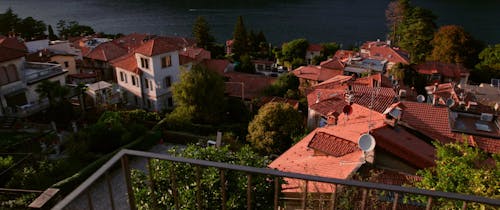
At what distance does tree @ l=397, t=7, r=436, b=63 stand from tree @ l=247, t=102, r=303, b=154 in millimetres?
27047

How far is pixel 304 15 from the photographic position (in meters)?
71.8

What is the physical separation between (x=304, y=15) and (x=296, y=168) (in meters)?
65.4

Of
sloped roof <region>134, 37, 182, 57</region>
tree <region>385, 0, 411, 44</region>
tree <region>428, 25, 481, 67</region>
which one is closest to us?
sloped roof <region>134, 37, 182, 57</region>

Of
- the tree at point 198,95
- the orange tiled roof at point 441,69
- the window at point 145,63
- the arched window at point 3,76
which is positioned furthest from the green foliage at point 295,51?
the arched window at point 3,76

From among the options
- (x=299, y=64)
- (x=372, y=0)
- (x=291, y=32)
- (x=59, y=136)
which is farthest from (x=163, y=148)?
(x=372, y=0)

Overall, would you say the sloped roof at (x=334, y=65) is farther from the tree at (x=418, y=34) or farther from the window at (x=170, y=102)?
the window at (x=170, y=102)

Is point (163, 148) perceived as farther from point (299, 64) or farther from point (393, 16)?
point (393, 16)

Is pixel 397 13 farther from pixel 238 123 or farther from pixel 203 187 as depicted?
pixel 203 187

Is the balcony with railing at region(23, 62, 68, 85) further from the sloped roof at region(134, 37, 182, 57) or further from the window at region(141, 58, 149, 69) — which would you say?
the sloped roof at region(134, 37, 182, 57)

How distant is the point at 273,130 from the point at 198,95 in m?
4.68

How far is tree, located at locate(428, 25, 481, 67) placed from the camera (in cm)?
3459

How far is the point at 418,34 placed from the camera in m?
37.9

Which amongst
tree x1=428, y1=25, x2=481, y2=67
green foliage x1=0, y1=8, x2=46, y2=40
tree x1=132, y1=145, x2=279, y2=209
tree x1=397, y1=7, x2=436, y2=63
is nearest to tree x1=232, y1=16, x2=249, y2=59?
tree x1=397, y1=7, x2=436, y2=63

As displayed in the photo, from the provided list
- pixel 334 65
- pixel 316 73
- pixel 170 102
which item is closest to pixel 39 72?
pixel 170 102
